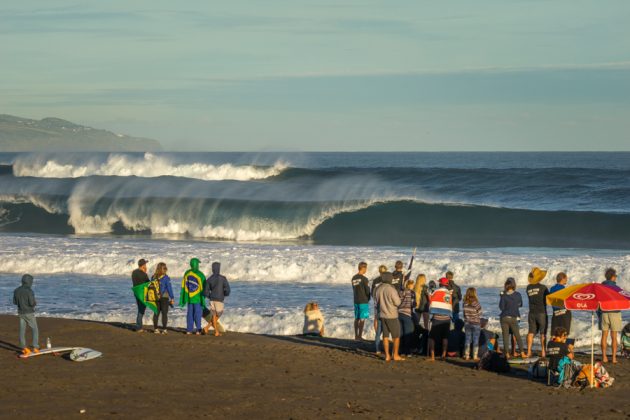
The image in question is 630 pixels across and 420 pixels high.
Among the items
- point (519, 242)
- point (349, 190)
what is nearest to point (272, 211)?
point (349, 190)

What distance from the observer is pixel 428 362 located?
11.9 m

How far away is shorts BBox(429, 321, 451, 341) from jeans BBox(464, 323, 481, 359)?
0.83ft

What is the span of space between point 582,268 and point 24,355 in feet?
43.4

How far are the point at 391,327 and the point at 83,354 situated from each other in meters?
3.96

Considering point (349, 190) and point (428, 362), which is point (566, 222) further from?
point (428, 362)

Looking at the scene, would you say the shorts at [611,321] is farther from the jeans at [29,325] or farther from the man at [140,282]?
the jeans at [29,325]

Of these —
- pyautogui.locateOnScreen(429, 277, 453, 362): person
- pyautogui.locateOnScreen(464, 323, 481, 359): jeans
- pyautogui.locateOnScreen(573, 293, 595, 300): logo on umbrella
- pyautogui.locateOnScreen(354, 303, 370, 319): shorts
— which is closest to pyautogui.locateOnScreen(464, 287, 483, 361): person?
pyautogui.locateOnScreen(464, 323, 481, 359): jeans

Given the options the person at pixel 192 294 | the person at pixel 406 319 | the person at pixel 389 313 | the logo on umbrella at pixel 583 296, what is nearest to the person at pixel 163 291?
the person at pixel 192 294

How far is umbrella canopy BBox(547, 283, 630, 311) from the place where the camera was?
35.8ft

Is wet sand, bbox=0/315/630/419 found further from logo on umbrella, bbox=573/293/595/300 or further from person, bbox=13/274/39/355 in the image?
logo on umbrella, bbox=573/293/595/300

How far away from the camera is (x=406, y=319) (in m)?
12.4

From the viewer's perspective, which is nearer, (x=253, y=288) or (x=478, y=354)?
(x=478, y=354)

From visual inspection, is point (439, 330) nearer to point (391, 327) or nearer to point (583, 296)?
point (391, 327)

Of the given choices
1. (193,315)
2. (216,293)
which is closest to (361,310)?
(216,293)
